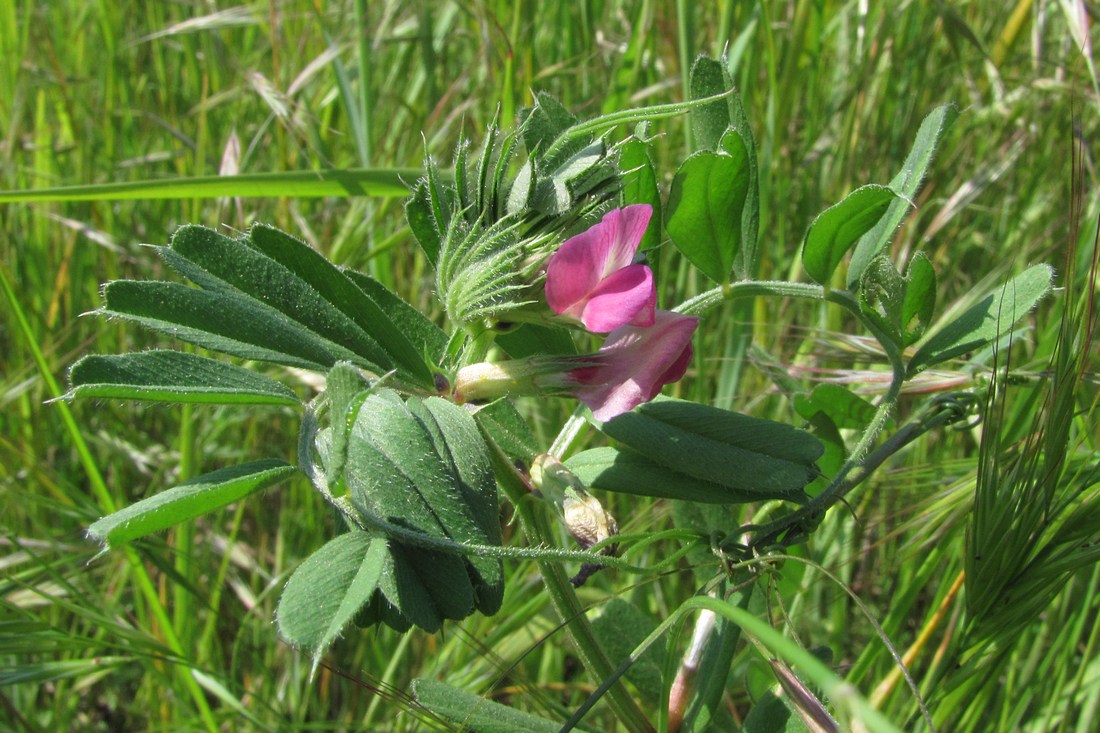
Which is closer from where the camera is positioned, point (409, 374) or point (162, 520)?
point (162, 520)

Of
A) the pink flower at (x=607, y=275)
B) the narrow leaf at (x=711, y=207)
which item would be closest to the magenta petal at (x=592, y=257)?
the pink flower at (x=607, y=275)

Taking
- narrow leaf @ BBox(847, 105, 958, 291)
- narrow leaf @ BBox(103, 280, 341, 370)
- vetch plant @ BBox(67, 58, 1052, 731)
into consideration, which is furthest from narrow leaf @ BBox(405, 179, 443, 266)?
narrow leaf @ BBox(847, 105, 958, 291)

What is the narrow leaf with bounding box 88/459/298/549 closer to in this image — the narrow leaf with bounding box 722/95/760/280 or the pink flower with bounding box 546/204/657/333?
the pink flower with bounding box 546/204/657/333

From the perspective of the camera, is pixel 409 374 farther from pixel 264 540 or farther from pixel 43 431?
pixel 43 431

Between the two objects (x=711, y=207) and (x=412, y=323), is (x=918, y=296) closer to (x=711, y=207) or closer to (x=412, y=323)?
(x=711, y=207)

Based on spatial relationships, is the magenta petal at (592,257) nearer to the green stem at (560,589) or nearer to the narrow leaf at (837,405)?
the green stem at (560,589)

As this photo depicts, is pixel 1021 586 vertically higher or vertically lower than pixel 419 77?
lower

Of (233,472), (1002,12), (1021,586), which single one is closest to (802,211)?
(1002,12)
